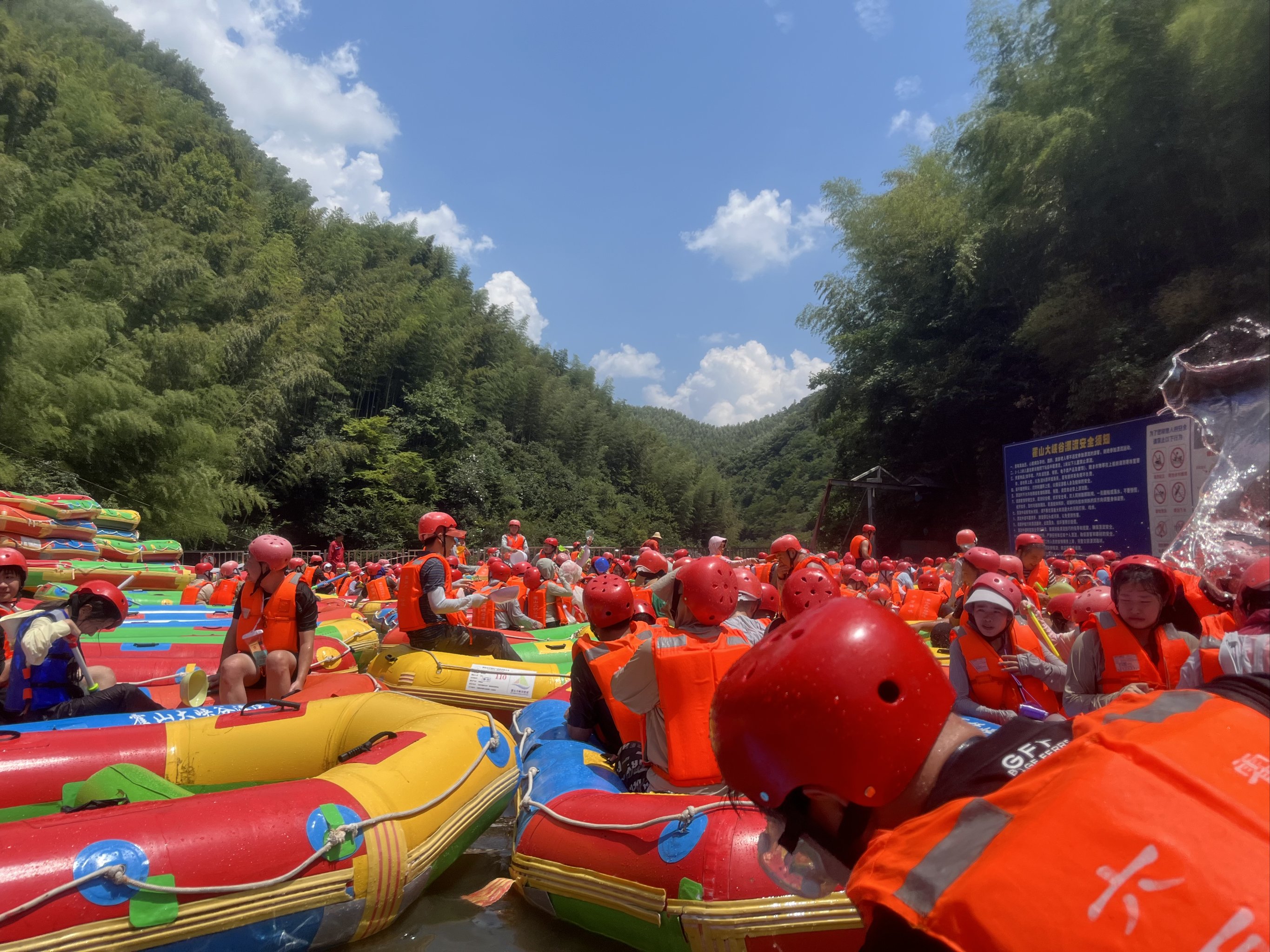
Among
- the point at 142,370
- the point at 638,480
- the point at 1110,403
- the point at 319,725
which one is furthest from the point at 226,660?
the point at 638,480

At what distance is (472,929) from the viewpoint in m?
3.47

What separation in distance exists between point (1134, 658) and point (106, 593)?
4903 millimetres

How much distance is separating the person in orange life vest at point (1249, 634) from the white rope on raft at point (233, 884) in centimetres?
294

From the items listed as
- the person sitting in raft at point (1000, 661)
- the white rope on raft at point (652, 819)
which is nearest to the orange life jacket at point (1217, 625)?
the person sitting in raft at point (1000, 661)

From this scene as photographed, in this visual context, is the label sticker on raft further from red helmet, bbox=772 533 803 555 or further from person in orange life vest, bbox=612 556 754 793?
person in orange life vest, bbox=612 556 754 793

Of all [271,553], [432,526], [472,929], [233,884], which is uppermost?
[432,526]

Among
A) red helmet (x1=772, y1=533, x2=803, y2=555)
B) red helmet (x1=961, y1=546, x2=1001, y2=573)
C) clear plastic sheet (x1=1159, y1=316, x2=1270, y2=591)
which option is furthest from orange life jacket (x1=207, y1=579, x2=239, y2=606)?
Result: clear plastic sheet (x1=1159, y1=316, x2=1270, y2=591)

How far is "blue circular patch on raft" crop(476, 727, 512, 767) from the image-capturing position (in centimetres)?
411

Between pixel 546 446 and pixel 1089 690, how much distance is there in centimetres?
4574

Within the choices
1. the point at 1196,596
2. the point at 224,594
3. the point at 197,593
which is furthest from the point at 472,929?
the point at 197,593

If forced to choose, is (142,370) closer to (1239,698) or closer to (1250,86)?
(1239,698)

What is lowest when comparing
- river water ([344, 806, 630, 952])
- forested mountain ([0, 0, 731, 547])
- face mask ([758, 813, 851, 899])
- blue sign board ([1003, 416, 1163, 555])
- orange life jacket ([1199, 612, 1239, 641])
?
river water ([344, 806, 630, 952])

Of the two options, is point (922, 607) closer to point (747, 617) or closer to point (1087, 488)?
point (747, 617)

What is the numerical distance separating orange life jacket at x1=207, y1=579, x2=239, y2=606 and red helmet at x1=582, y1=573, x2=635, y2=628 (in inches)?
352
